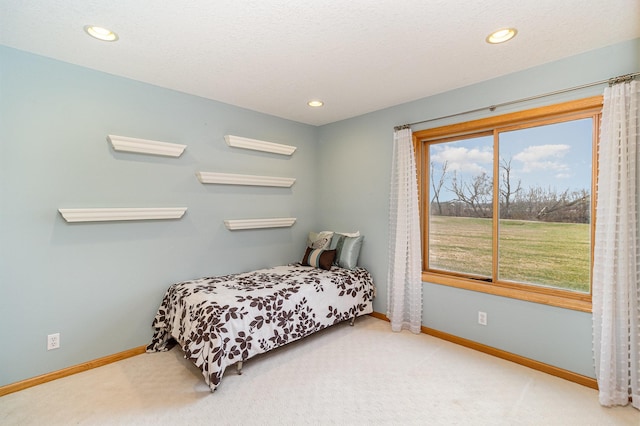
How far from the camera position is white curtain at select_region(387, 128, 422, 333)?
10.8ft

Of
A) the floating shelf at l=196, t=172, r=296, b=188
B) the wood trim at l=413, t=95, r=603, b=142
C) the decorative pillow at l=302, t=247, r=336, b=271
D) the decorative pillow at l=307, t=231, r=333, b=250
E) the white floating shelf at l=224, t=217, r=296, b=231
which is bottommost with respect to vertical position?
the decorative pillow at l=302, t=247, r=336, b=271

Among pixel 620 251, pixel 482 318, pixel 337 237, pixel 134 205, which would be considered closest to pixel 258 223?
pixel 337 237

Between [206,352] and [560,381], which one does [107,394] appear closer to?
[206,352]

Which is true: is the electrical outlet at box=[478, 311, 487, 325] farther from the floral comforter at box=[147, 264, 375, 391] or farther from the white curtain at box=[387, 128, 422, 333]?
the floral comforter at box=[147, 264, 375, 391]

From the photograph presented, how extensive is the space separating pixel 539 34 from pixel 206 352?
319cm

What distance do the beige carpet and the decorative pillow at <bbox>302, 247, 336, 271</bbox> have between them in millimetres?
1033

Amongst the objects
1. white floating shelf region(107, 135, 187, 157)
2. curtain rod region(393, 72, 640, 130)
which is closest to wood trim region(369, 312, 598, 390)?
curtain rod region(393, 72, 640, 130)

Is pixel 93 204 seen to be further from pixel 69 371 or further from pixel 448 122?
pixel 448 122

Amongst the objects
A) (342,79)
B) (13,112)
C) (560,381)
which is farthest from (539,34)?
(13,112)

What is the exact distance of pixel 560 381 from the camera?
2.36 meters

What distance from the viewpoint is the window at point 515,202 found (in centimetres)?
248

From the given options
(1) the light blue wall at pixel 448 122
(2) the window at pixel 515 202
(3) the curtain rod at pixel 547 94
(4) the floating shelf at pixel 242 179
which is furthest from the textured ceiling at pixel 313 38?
(4) the floating shelf at pixel 242 179

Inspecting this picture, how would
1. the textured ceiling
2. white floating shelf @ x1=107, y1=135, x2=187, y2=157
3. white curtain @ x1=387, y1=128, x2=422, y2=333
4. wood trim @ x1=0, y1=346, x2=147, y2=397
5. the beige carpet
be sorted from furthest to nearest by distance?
1. white curtain @ x1=387, y1=128, x2=422, y2=333
2. white floating shelf @ x1=107, y1=135, x2=187, y2=157
3. wood trim @ x1=0, y1=346, x2=147, y2=397
4. the beige carpet
5. the textured ceiling

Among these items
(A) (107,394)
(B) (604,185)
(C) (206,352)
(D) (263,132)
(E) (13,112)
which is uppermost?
(D) (263,132)
